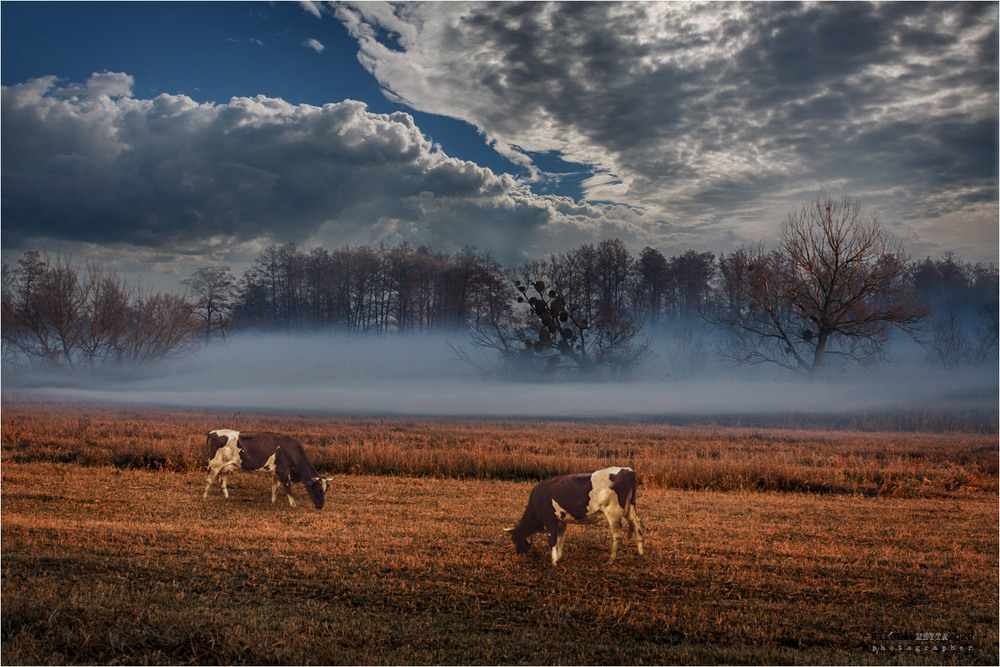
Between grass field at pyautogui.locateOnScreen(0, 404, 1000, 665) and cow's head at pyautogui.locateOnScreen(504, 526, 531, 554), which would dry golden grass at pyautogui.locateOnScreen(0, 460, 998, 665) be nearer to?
grass field at pyautogui.locateOnScreen(0, 404, 1000, 665)

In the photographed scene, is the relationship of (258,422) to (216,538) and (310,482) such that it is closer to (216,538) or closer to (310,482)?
(310,482)

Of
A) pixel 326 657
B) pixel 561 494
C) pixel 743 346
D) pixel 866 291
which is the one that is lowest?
pixel 326 657

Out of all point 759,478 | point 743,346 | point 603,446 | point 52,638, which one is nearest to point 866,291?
point 743,346

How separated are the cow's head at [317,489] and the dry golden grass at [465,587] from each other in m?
0.19

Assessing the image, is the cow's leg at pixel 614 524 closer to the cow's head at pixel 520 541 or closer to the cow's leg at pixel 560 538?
the cow's leg at pixel 560 538

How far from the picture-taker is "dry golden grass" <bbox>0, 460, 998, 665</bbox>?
6289mm

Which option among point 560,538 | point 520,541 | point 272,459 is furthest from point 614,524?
point 272,459

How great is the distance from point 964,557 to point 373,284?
35.8 metres

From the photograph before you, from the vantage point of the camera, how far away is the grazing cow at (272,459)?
40.2 feet

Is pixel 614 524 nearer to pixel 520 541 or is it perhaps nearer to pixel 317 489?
pixel 520 541

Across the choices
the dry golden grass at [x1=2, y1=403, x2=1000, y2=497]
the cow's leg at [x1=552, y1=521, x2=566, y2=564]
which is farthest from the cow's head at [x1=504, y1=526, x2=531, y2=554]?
the dry golden grass at [x1=2, y1=403, x2=1000, y2=497]

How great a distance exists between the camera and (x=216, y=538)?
987 cm

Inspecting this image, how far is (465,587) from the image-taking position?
7746mm

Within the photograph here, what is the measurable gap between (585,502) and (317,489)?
6.12 meters
